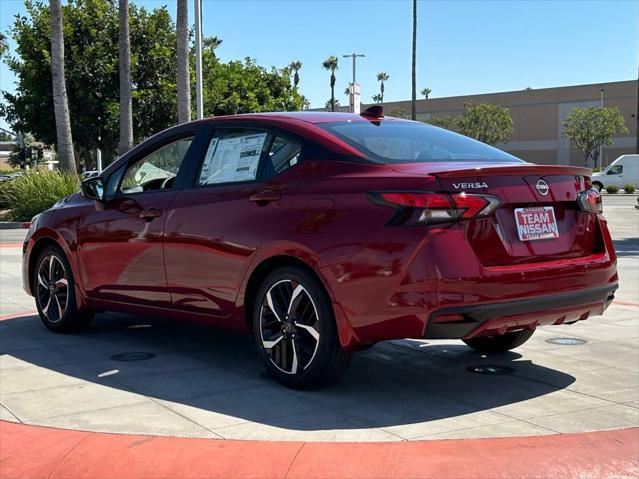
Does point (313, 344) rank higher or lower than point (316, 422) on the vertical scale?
higher

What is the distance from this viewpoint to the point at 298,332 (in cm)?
521

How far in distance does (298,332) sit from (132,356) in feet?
5.74

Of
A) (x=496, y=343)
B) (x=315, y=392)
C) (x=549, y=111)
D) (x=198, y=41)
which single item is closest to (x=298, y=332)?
(x=315, y=392)

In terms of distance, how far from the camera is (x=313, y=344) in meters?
5.14

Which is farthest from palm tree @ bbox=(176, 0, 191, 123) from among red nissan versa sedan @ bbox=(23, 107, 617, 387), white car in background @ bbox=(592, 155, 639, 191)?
white car in background @ bbox=(592, 155, 639, 191)

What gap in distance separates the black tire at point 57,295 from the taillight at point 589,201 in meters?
4.03

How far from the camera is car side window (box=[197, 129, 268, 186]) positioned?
18.8 feet

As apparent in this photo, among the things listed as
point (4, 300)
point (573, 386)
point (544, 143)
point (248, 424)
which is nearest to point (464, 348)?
point (573, 386)

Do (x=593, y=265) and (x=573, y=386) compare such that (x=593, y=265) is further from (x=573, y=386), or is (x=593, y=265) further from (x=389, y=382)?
(x=389, y=382)

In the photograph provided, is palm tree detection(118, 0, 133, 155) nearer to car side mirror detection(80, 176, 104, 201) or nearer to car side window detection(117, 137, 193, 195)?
car side mirror detection(80, 176, 104, 201)

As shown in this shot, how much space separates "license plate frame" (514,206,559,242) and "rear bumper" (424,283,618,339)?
35 cm

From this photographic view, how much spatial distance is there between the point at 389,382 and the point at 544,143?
84.2 metres

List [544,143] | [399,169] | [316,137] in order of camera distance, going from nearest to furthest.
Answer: [399,169] → [316,137] → [544,143]

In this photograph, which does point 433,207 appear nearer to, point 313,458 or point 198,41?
point 313,458
